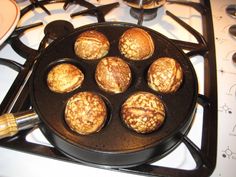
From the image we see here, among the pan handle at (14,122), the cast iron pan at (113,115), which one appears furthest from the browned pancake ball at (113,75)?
the pan handle at (14,122)

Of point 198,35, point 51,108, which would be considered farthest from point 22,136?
point 198,35

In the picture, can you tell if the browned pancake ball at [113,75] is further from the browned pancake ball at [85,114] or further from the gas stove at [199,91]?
the gas stove at [199,91]

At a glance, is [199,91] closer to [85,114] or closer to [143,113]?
[143,113]

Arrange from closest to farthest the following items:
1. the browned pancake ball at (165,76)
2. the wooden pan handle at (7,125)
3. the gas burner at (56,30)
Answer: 1. the wooden pan handle at (7,125)
2. the browned pancake ball at (165,76)
3. the gas burner at (56,30)

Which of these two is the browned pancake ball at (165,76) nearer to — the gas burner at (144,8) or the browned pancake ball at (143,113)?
the browned pancake ball at (143,113)

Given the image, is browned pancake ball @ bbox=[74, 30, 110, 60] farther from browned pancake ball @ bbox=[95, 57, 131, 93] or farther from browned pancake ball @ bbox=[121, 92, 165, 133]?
browned pancake ball @ bbox=[121, 92, 165, 133]

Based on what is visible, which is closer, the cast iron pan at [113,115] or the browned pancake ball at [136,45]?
the cast iron pan at [113,115]

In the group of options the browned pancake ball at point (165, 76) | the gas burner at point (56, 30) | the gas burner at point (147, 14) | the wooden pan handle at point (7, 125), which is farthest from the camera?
the gas burner at point (147, 14)

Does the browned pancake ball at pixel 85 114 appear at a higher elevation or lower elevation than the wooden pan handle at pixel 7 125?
lower
